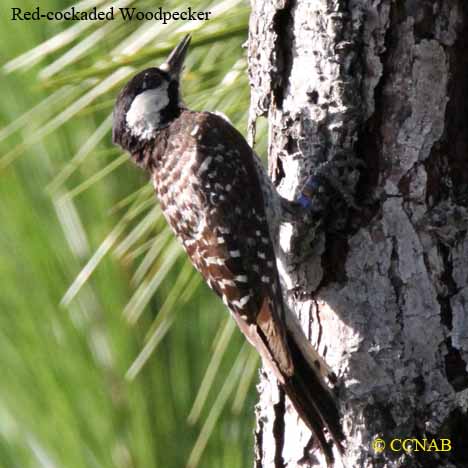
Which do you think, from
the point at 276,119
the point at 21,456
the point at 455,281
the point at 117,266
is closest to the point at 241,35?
the point at 276,119

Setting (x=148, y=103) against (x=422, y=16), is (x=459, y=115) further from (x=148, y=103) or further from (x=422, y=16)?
(x=148, y=103)

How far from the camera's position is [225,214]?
83.3 inches

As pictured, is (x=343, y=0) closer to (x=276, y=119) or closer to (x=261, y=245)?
(x=276, y=119)

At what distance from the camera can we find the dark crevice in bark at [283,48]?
1.92m

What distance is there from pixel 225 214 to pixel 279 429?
1.83 feet

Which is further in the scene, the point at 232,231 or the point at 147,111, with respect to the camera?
the point at 147,111

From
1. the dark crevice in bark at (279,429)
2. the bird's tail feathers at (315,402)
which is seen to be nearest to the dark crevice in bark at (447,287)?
the bird's tail feathers at (315,402)

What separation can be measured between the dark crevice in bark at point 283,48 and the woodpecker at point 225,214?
205 millimetres

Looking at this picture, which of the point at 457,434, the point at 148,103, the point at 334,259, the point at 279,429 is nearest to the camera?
the point at 457,434

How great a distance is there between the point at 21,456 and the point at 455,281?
1118 millimetres

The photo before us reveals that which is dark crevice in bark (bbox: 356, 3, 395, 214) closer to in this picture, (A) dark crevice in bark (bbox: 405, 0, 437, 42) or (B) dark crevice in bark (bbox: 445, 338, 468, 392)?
(A) dark crevice in bark (bbox: 405, 0, 437, 42)

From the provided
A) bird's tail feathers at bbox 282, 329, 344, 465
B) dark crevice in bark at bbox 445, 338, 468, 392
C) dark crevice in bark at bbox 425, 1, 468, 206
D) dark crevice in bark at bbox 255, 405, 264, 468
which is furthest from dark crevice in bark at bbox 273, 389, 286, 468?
dark crevice in bark at bbox 425, 1, 468, 206

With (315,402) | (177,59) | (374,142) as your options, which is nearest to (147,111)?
Answer: (177,59)

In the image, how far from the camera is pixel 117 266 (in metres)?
1.98
